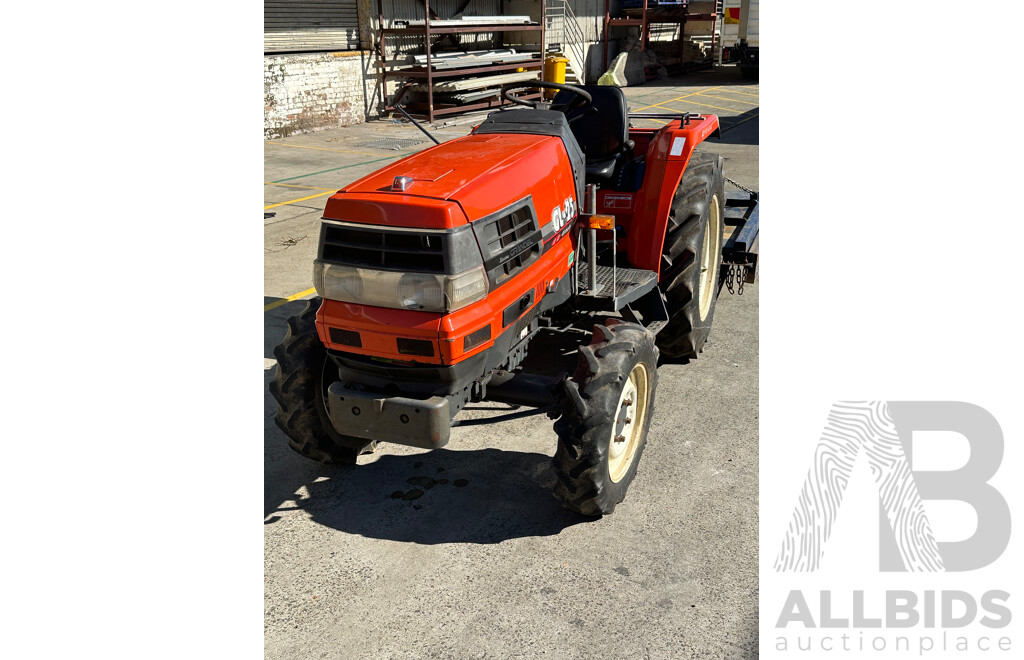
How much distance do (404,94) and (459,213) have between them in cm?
1578

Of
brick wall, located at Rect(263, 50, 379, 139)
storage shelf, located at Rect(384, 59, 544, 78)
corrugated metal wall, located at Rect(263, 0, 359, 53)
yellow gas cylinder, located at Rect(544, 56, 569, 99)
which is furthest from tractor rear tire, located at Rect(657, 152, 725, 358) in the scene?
yellow gas cylinder, located at Rect(544, 56, 569, 99)

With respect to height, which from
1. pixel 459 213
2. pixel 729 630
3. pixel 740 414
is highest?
pixel 459 213

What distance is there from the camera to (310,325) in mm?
4039

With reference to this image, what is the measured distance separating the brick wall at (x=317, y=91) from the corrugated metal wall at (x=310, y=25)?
1.03 ft

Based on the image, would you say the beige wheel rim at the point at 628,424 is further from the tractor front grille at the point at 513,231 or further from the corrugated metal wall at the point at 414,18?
the corrugated metal wall at the point at 414,18

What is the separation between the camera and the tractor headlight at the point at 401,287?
3371mm

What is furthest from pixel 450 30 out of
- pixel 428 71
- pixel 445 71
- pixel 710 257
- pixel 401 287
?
pixel 401 287

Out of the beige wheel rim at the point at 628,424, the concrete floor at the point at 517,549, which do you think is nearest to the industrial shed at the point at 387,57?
the concrete floor at the point at 517,549

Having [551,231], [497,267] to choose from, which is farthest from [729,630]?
[551,231]

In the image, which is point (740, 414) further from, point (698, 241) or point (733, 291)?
point (733, 291)

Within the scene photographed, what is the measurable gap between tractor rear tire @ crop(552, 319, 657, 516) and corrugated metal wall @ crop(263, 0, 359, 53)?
1384 cm

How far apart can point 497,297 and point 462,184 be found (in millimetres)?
517

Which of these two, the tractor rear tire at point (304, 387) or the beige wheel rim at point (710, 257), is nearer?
the tractor rear tire at point (304, 387)

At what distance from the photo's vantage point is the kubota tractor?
3432 millimetres
